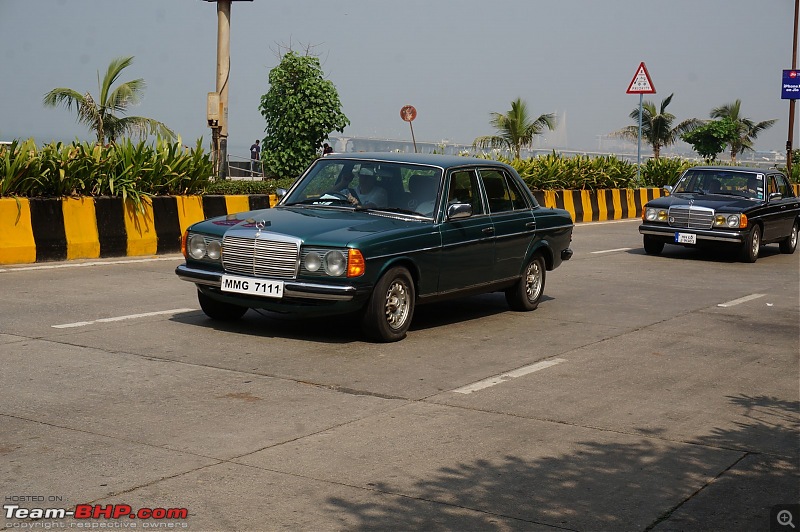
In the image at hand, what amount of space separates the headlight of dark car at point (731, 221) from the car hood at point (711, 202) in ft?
0.40

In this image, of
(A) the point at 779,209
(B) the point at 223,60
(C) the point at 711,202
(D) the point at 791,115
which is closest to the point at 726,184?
(C) the point at 711,202

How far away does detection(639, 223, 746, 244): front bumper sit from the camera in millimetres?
17375

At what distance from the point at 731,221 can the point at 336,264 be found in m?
10.7

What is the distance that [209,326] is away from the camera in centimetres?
947

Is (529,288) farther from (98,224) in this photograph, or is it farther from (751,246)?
(751,246)

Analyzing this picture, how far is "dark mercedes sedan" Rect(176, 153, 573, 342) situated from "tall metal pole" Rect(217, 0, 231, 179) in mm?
12861

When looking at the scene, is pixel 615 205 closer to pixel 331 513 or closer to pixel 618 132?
pixel 331 513

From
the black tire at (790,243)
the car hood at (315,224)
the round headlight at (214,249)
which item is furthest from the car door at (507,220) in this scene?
the black tire at (790,243)

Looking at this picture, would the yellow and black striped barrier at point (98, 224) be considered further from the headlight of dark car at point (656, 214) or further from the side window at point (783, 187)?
the side window at point (783, 187)

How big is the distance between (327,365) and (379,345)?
1029mm

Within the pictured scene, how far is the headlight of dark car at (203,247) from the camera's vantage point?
9125 millimetres

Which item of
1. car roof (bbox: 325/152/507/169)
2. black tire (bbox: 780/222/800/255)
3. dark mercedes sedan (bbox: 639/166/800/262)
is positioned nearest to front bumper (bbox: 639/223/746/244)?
dark mercedes sedan (bbox: 639/166/800/262)

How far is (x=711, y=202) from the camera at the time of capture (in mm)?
18109

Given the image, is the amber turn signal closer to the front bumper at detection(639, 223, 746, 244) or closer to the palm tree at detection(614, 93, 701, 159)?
the front bumper at detection(639, 223, 746, 244)
